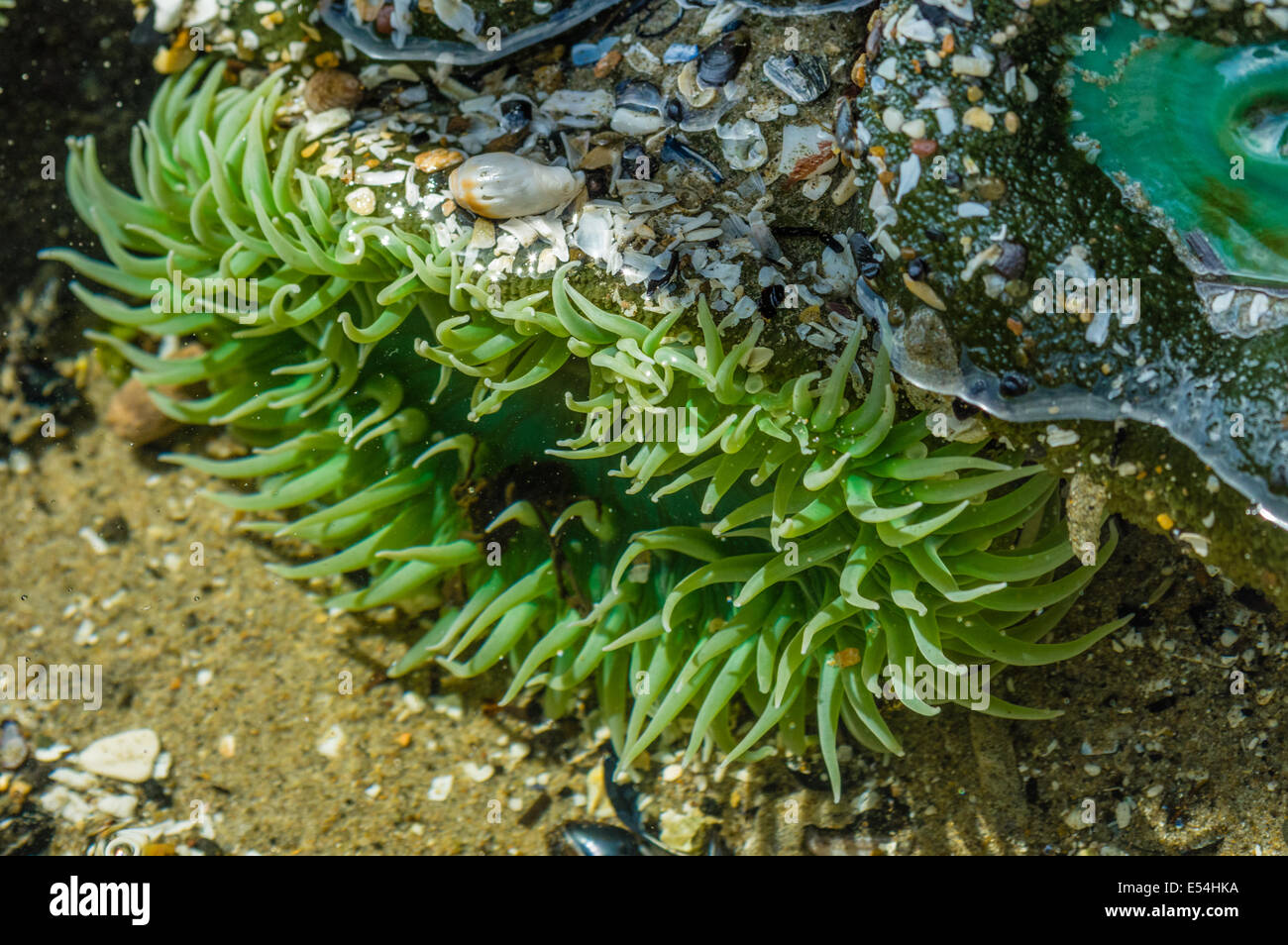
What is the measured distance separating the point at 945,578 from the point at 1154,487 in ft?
1.86

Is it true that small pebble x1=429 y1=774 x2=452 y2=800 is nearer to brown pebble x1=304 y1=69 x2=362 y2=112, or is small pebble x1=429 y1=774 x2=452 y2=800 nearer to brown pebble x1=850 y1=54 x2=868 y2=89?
brown pebble x1=304 y1=69 x2=362 y2=112

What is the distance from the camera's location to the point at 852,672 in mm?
2906

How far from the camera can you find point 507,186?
274 cm

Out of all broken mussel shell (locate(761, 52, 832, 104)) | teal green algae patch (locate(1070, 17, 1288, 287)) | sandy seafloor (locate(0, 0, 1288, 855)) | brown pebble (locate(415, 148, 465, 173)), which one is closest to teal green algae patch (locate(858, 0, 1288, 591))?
teal green algae patch (locate(1070, 17, 1288, 287))

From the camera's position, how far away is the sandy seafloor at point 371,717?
314 cm

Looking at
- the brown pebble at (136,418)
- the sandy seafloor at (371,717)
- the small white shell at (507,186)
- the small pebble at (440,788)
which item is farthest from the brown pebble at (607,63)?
the small pebble at (440,788)

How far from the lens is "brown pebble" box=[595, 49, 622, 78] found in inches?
122

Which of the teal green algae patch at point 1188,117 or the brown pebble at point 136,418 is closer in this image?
the teal green algae patch at point 1188,117

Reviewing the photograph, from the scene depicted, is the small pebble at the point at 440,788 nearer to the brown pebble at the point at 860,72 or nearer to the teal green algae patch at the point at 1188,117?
the brown pebble at the point at 860,72

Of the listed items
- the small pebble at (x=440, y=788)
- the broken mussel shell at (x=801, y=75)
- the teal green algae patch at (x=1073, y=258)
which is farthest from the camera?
the small pebble at (x=440, y=788)

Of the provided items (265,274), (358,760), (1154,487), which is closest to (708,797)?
(358,760)

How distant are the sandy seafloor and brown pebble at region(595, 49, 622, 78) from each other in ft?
6.25

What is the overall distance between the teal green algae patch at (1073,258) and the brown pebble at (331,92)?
1641 millimetres
